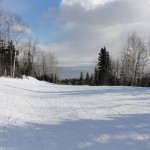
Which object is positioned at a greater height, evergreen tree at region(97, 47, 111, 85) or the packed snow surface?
evergreen tree at region(97, 47, 111, 85)

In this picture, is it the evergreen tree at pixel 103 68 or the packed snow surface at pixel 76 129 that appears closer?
the packed snow surface at pixel 76 129

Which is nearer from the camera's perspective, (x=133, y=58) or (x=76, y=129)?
(x=76, y=129)

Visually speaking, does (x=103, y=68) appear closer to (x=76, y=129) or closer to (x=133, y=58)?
(x=133, y=58)

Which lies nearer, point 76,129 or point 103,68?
point 76,129

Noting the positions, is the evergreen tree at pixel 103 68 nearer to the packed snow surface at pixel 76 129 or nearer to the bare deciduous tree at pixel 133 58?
the bare deciduous tree at pixel 133 58

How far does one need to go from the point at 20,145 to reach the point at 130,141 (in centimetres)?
285

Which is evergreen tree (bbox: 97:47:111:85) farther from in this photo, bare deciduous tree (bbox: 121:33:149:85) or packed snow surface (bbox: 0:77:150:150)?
packed snow surface (bbox: 0:77:150:150)

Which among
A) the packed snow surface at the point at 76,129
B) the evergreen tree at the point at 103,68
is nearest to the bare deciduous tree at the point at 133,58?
the evergreen tree at the point at 103,68

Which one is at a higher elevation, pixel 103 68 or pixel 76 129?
pixel 103 68

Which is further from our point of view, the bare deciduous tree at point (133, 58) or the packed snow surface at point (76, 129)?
the bare deciduous tree at point (133, 58)

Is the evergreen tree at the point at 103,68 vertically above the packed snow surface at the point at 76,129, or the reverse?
the evergreen tree at the point at 103,68

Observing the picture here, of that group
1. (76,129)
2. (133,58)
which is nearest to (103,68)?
(133,58)

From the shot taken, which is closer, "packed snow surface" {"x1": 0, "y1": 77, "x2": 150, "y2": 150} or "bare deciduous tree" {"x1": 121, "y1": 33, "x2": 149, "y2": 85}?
"packed snow surface" {"x1": 0, "y1": 77, "x2": 150, "y2": 150}

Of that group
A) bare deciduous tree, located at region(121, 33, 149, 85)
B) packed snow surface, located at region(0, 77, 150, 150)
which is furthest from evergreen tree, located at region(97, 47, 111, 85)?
packed snow surface, located at region(0, 77, 150, 150)
